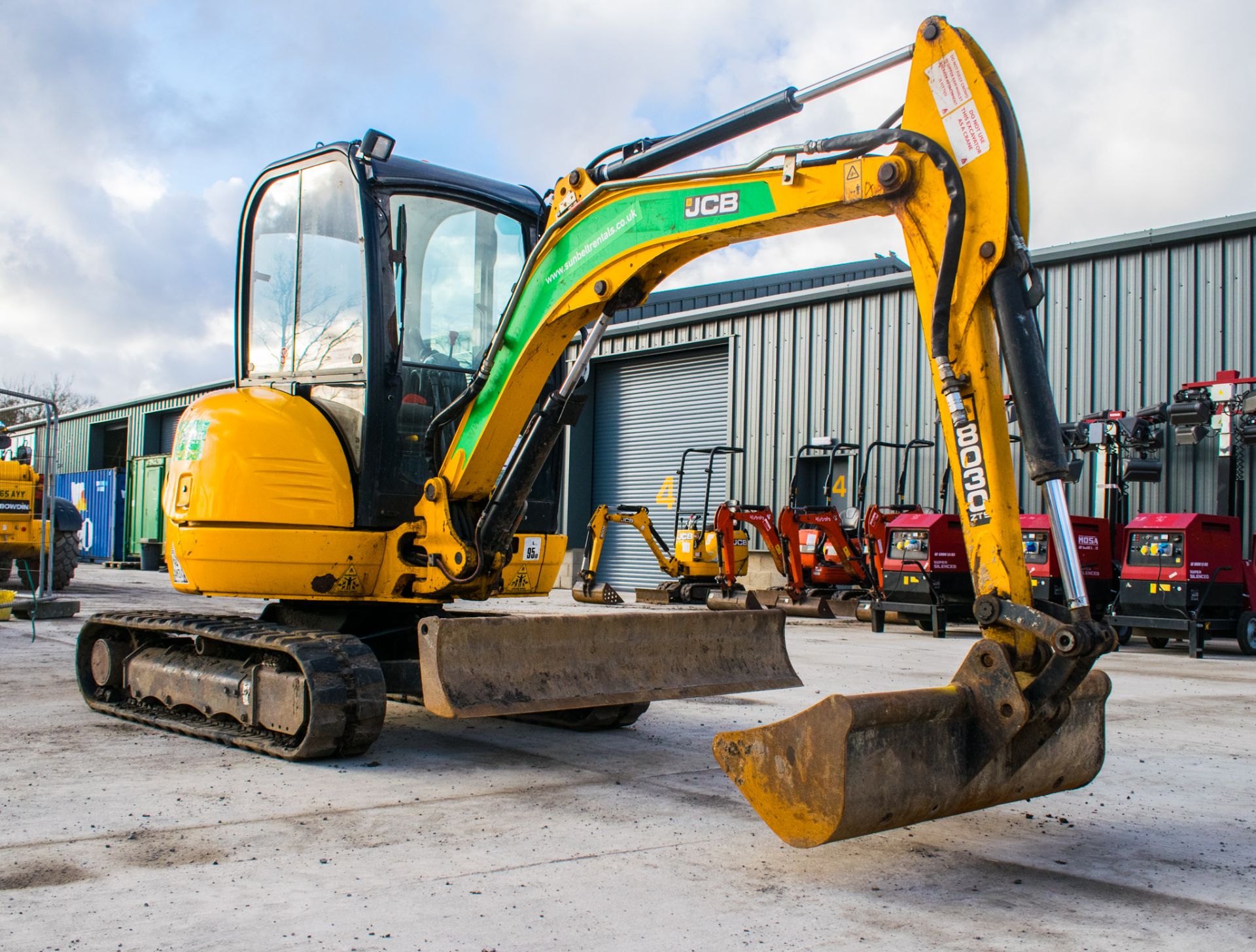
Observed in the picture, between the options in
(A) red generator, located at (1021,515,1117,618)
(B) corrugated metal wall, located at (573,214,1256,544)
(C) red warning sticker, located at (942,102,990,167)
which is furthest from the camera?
(B) corrugated metal wall, located at (573,214,1256,544)

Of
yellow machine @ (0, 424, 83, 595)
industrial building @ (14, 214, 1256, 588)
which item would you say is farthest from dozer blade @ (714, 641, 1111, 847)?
yellow machine @ (0, 424, 83, 595)

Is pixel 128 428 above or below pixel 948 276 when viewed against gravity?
above

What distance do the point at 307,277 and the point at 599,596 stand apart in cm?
1290

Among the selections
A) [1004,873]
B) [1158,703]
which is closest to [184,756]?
[1004,873]

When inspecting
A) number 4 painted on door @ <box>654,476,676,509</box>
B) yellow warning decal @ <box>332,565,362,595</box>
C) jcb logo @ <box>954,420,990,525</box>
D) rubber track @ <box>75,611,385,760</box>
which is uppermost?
number 4 painted on door @ <box>654,476,676,509</box>

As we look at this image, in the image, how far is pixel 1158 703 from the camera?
26.6 ft

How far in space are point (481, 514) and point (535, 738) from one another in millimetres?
1348

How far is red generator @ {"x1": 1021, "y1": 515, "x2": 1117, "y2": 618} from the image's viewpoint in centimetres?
1313

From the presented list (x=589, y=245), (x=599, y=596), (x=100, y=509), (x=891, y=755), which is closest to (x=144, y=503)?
(x=100, y=509)

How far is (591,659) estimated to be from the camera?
564 cm

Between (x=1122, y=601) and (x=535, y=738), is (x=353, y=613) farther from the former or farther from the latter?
(x=1122, y=601)

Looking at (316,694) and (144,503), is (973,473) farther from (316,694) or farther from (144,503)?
(144,503)

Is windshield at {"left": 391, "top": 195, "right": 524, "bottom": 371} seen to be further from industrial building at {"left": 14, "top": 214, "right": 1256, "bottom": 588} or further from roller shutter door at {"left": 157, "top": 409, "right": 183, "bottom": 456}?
roller shutter door at {"left": 157, "top": 409, "right": 183, "bottom": 456}

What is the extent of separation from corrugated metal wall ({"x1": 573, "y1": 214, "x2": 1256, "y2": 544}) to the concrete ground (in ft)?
32.6
